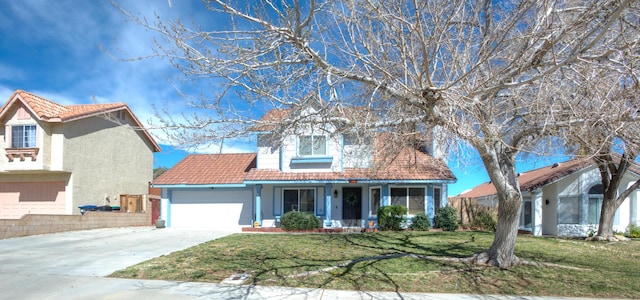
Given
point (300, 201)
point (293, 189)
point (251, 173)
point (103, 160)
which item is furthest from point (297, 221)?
point (103, 160)

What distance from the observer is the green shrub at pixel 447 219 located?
60.7 ft

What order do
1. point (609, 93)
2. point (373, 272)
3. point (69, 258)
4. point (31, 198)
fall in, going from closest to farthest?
point (609, 93)
point (373, 272)
point (69, 258)
point (31, 198)

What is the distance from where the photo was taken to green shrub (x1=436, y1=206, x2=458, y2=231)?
18516 mm

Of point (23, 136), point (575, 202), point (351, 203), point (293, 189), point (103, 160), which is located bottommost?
point (351, 203)

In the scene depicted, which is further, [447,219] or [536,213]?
[536,213]

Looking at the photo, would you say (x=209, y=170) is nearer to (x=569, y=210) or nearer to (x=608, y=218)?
(x=569, y=210)

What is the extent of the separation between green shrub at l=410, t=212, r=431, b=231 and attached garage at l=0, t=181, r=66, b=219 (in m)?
17.0

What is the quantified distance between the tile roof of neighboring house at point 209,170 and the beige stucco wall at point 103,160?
11.7ft

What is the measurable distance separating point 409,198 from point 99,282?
14433mm

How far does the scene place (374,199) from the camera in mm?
20188

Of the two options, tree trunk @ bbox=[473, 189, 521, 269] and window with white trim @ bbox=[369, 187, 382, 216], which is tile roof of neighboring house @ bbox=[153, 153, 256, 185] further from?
tree trunk @ bbox=[473, 189, 521, 269]

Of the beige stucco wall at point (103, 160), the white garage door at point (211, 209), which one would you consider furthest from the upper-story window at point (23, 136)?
the white garage door at point (211, 209)

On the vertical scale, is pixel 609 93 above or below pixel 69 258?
above

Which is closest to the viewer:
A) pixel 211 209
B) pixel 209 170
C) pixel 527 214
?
pixel 211 209
